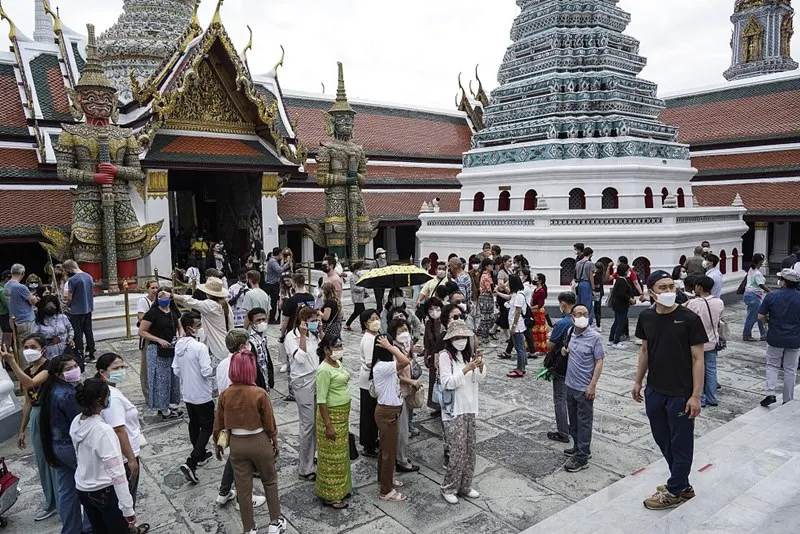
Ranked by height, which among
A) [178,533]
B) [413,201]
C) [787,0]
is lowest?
[178,533]

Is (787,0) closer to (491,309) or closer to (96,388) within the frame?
(491,309)

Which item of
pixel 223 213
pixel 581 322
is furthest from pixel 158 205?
pixel 581 322

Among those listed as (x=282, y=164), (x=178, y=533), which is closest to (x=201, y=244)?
(x=282, y=164)

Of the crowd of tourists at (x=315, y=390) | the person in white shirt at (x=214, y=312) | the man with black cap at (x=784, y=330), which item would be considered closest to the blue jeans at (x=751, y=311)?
the crowd of tourists at (x=315, y=390)

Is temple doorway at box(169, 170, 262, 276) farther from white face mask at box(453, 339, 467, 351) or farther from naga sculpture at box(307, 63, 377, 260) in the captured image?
white face mask at box(453, 339, 467, 351)

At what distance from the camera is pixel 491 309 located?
11172 millimetres

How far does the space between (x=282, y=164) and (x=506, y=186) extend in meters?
7.06

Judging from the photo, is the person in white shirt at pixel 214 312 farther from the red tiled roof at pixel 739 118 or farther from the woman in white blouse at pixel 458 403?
the red tiled roof at pixel 739 118

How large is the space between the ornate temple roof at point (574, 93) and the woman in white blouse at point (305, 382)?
13783 mm

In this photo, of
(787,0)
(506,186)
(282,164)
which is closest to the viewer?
(282,164)

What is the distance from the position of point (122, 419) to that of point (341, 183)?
14624 millimetres

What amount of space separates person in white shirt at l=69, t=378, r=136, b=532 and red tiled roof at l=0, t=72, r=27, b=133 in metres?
16.1

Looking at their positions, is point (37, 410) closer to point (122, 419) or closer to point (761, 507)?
point (122, 419)

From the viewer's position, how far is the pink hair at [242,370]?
4.58 meters
